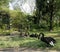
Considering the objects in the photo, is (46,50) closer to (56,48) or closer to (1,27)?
(56,48)

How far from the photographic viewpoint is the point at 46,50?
13797 millimetres

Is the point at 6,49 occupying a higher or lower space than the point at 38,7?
lower

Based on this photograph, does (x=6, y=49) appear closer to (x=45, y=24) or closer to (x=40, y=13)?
(x=40, y=13)

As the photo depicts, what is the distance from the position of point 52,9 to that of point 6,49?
872 inches

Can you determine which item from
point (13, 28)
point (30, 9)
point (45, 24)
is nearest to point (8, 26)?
point (13, 28)

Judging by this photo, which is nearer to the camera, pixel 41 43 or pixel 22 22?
pixel 41 43

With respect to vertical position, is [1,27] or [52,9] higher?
[52,9]

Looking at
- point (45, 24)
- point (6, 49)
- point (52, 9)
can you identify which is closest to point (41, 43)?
point (6, 49)

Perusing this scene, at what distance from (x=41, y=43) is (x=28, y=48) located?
5.48ft

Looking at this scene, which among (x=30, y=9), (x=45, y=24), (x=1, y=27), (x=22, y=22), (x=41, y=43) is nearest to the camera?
(x=41, y=43)

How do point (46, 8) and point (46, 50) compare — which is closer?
point (46, 50)

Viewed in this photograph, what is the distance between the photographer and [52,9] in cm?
3503

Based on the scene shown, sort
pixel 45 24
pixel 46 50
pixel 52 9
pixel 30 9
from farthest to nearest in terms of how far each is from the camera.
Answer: pixel 30 9, pixel 45 24, pixel 52 9, pixel 46 50

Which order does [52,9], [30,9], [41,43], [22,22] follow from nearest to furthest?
1. [41,43]
2. [22,22]
3. [52,9]
4. [30,9]
